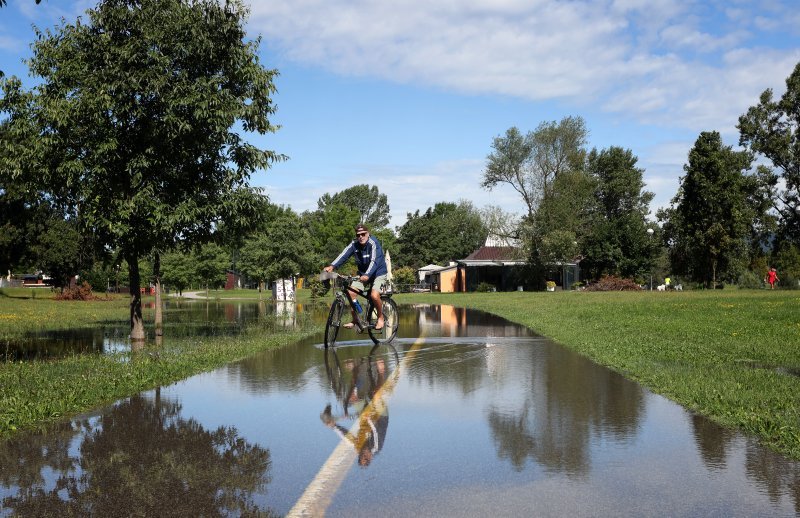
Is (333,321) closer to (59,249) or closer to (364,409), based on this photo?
(364,409)

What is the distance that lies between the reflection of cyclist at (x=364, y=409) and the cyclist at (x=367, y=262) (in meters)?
2.14

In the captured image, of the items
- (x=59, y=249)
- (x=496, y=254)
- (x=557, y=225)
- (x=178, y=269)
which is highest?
(x=557, y=225)

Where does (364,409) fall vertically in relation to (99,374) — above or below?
below

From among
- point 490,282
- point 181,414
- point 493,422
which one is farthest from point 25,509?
point 490,282

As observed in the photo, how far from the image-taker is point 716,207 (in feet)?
188

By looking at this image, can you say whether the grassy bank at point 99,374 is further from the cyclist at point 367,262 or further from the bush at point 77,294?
the bush at point 77,294

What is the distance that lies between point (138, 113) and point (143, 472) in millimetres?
10893

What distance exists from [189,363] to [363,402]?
445 cm

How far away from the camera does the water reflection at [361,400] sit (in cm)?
618

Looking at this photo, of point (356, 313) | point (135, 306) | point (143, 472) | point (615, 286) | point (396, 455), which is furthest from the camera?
point (615, 286)

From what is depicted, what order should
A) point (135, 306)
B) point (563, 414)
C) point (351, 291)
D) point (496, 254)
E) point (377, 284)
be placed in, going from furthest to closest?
1. point (496, 254)
2. point (135, 306)
3. point (377, 284)
4. point (351, 291)
5. point (563, 414)

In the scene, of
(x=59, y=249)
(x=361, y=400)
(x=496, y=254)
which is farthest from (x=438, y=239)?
(x=361, y=400)

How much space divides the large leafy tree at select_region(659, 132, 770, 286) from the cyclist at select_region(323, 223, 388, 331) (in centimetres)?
5009

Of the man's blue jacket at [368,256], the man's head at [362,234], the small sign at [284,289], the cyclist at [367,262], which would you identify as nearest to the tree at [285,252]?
the small sign at [284,289]
